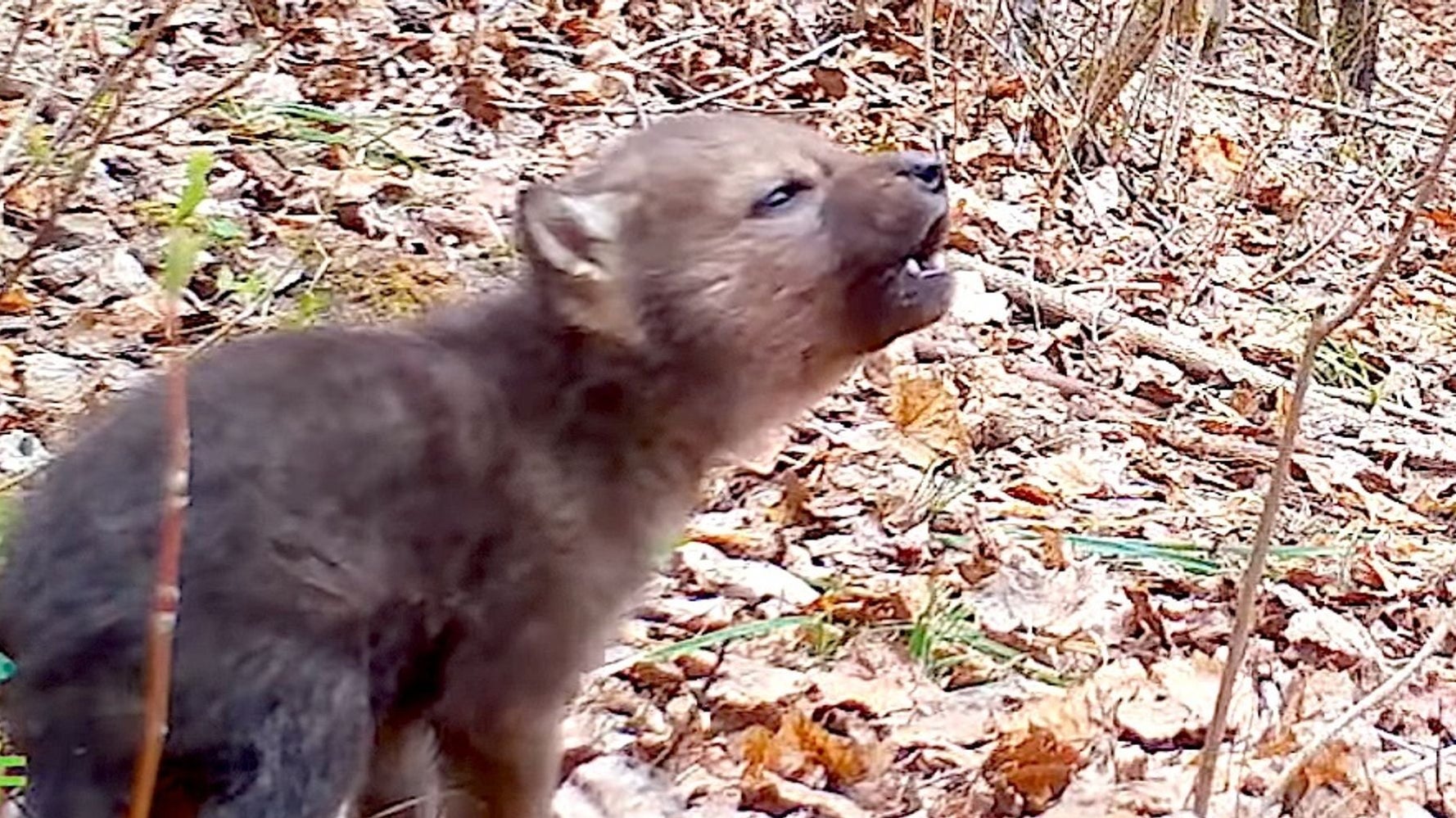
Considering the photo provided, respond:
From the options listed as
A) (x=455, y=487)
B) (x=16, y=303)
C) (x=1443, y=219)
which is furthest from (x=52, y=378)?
(x=1443, y=219)

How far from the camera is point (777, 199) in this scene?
4.19 metres

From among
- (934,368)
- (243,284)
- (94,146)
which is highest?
(94,146)

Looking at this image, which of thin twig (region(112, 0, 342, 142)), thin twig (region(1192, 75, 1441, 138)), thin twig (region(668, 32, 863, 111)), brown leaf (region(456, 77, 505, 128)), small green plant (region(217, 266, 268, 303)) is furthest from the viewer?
thin twig (region(1192, 75, 1441, 138))

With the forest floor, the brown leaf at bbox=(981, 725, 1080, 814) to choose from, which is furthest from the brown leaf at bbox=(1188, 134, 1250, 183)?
the brown leaf at bbox=(981, 725, 1080, 814)

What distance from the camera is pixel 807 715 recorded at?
4742 millimetres

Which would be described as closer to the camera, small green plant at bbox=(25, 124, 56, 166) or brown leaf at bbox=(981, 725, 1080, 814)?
brown leaf at bbox=(981, 725, 1080, 814)

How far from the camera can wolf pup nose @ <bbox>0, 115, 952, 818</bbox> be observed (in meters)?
3.21

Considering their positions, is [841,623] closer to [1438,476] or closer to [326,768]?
[326,768]

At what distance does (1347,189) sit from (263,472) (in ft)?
31.2

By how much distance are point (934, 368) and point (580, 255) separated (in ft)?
11.3

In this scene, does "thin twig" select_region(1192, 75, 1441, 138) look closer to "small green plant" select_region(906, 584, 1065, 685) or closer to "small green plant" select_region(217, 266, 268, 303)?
"small green plant" select_region(217, 266, 268, 303)

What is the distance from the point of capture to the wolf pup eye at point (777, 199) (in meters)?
4.18

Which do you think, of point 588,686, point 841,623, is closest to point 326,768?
point 588,686

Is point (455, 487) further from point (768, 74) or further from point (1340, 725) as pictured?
point (768, 74)
